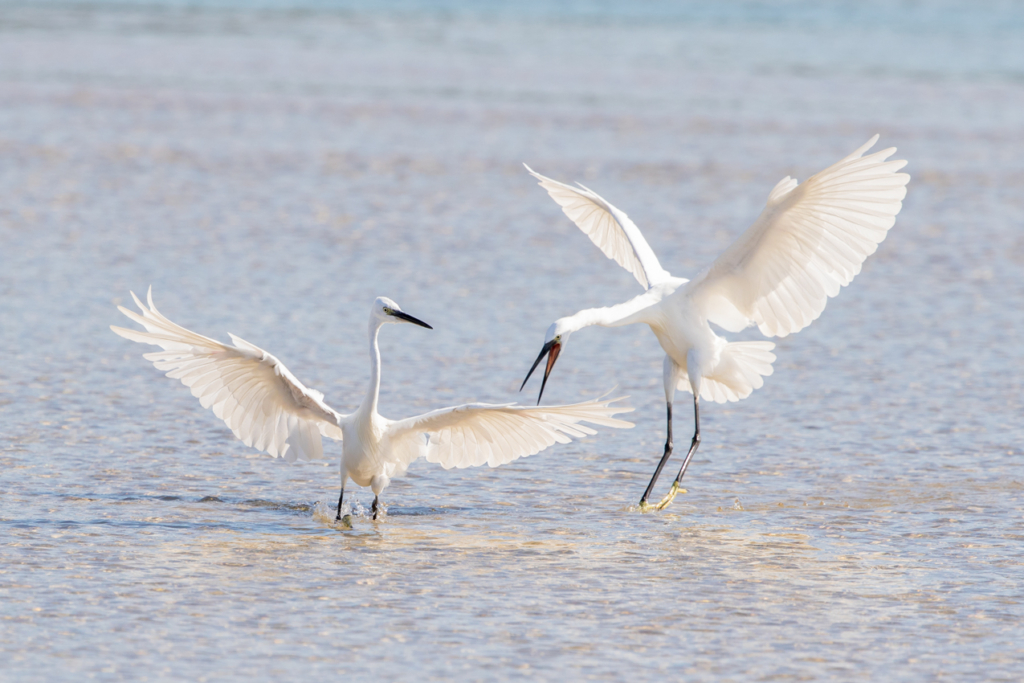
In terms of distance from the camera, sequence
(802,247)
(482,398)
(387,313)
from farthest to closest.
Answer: (482,398) → (802,247) → (387,313)

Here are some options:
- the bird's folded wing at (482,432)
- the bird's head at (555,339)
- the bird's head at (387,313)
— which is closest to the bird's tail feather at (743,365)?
the bird's head at (555,339)

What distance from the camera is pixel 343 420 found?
7.69 meters

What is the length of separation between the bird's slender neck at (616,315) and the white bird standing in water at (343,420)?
2.04ft

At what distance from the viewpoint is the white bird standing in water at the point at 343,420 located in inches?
284

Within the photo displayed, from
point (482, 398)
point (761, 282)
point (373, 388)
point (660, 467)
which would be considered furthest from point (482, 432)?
point (482, 398)

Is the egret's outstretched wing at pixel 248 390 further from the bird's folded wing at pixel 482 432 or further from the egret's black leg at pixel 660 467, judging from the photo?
the egret's black leg at pixel 660 467

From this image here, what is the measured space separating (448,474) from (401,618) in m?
2.50

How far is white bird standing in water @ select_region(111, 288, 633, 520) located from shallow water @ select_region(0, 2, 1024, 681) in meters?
0.33

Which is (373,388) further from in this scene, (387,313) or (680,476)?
(680,476)

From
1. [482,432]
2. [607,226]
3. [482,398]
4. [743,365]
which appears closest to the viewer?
[482,432]

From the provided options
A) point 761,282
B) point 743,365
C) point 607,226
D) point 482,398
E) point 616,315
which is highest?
point 607,226

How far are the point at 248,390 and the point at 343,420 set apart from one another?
A: 492 millimetres

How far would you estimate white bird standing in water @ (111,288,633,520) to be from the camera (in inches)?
284

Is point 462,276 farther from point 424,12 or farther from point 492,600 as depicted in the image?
point 424,12
